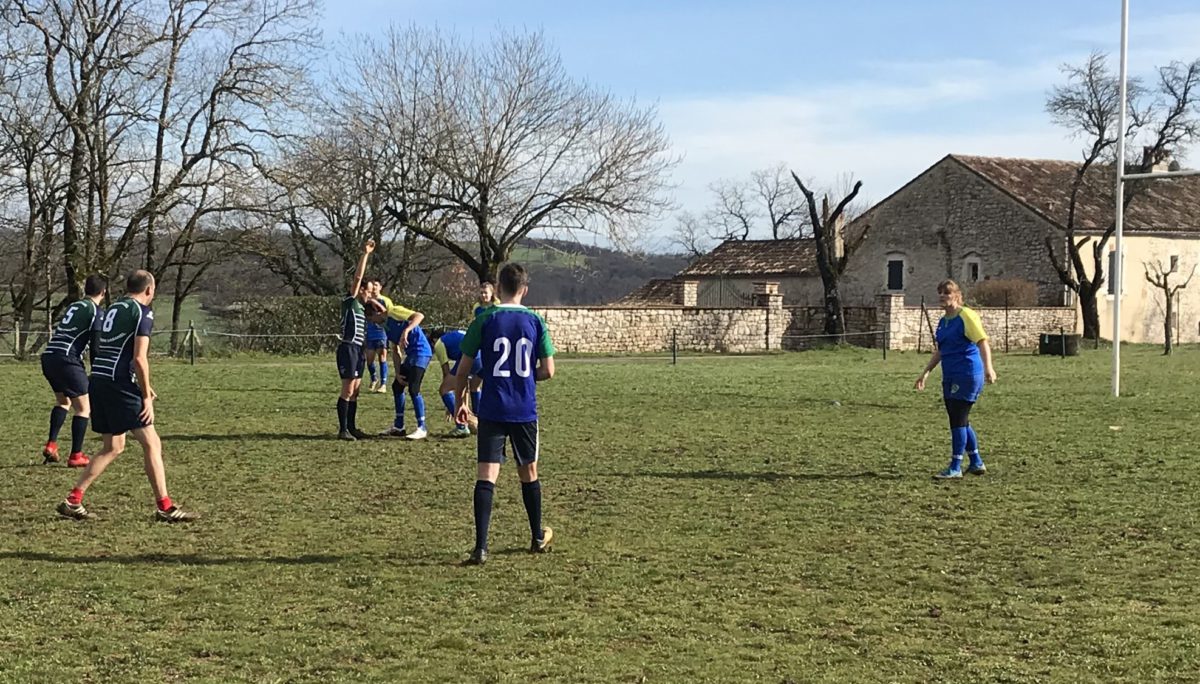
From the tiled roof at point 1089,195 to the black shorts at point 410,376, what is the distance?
38261 millimetres

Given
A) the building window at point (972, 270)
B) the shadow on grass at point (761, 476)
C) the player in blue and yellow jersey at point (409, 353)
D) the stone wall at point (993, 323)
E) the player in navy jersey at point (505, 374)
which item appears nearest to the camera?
the player in navy jersey at point (505, 374)

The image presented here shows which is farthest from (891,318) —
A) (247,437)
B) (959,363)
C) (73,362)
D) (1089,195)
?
(73,362)

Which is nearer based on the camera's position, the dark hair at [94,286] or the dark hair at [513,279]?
the dark hair at [513,279]

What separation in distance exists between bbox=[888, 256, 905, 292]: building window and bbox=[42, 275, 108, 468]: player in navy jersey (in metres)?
43.7

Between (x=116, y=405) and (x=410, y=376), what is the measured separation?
5300 mm

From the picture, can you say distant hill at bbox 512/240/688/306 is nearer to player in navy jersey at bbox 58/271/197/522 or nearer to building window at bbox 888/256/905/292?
building window at bbox 888/256/905/292

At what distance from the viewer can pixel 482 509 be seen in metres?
7.38

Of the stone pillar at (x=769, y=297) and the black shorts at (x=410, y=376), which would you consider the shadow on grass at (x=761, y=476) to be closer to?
the black shorts at (x=410, y=376)

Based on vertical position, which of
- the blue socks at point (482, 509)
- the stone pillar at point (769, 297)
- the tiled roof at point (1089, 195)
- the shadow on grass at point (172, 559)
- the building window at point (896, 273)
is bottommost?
the shadow on grass at point (172, 559)

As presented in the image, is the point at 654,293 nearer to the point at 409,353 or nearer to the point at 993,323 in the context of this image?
the point at 993,323

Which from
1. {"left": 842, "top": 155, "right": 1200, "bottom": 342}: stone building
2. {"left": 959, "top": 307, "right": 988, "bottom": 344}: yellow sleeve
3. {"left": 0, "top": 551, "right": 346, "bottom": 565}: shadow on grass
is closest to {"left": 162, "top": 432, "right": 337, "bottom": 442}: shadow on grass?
{"left": 0, "top": 551, "right": 346, "bottom": 565}: shadow on grass

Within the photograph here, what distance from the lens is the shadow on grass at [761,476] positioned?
435 inches

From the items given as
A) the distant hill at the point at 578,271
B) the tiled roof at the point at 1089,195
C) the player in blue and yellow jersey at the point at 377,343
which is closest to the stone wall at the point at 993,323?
the tiled roof at the point at 1089,195

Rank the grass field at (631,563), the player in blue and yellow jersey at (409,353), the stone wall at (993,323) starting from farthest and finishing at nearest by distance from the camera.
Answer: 1. the stone wall at (993,323)
2. the player in blue and yellow jersey at (409,353)
3. the grass field at (631,563)
